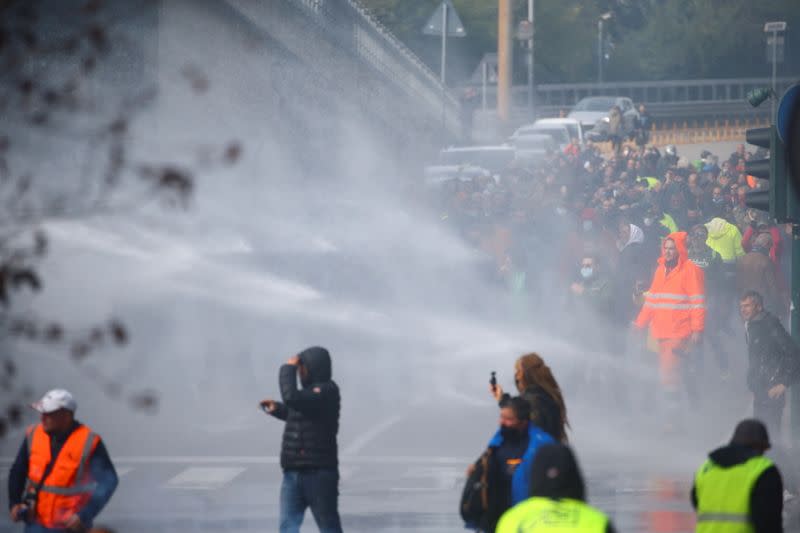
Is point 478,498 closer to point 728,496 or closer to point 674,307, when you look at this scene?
point 728,496

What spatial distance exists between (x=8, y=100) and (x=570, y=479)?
2.04m

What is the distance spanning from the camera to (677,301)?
660 inches

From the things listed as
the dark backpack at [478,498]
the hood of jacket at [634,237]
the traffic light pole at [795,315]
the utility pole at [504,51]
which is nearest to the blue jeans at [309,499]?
the dark backpack at [478,498]

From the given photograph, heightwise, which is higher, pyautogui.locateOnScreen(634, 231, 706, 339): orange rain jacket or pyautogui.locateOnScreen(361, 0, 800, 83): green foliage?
pyautogui.locateOnScreen(361, 0, 800, 83): green foliage

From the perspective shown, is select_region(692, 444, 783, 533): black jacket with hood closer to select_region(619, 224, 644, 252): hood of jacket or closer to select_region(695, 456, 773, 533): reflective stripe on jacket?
select_region(695, 456, 773, 533): reflective stripe on jacket

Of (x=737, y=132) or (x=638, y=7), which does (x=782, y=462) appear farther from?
(x=638, y=7)

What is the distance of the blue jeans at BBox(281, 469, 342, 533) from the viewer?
30.7ft

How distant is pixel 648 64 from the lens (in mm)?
89000

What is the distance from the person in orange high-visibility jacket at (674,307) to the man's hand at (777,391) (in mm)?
3294

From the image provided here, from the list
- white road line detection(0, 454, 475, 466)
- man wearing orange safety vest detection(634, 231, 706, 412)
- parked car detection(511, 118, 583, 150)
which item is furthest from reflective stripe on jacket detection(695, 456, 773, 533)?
parked car detection(511, 118, 583, 150)

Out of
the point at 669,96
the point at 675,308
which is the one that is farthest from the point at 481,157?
the point at 669,96

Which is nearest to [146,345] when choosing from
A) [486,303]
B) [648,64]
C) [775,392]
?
[486,303]

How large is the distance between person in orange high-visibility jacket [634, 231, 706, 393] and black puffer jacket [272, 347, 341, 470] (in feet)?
25.5

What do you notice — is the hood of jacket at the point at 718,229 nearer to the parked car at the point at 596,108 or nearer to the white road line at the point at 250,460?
the white road line at the point at 250,460
